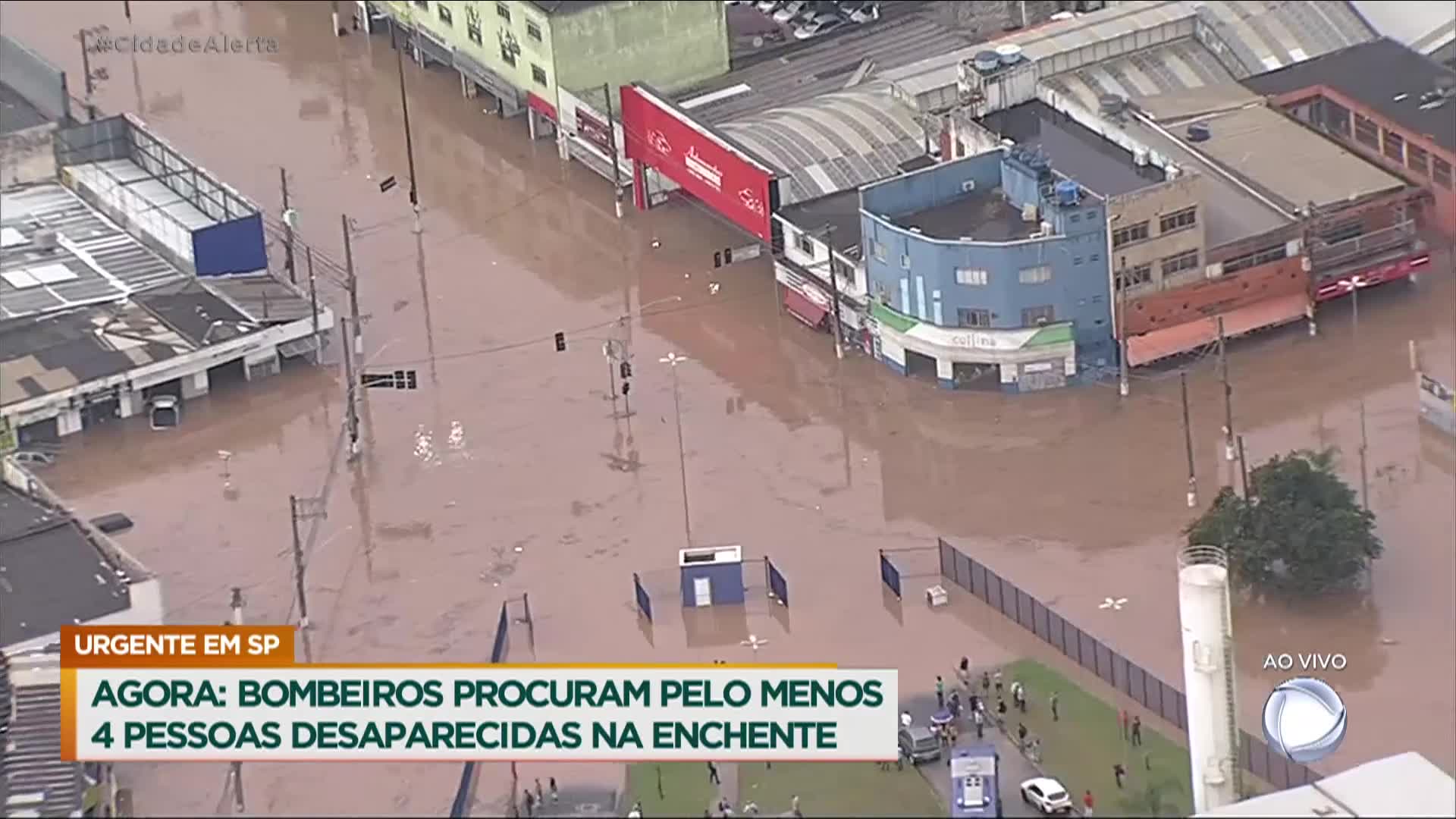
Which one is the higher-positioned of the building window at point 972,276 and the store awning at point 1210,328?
the building window at point 972,276

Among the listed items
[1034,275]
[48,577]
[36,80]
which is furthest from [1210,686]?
[36,80]

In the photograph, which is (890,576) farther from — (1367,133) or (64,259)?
(64,259)

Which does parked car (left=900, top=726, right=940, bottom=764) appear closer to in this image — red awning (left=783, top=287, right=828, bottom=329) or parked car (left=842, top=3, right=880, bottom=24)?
red awning (left=783, top=287, right=828, bottom=329)

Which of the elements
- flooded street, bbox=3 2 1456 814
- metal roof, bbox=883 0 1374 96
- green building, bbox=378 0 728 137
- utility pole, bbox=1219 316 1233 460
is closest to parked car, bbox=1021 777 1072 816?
flooded street, bbox=3 2 1456 814

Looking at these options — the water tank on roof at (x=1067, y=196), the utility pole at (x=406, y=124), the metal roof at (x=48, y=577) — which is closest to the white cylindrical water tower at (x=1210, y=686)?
the water tank on roof at (x=1067, y=196)

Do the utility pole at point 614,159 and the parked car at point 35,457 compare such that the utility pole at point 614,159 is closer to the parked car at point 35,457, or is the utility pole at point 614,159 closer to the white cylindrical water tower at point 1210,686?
the parked car at point 35,457

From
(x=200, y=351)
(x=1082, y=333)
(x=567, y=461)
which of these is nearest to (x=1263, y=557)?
(x=1082, y=333)
